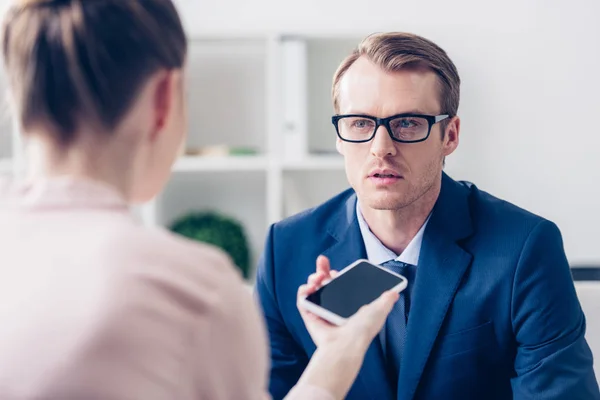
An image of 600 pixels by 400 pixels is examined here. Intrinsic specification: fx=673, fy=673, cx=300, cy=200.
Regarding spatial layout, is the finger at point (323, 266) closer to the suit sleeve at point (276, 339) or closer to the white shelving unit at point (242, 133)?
the suit sleeve at point (276, 339)

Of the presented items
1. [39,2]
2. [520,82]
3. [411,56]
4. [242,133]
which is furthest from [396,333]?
[520,82]

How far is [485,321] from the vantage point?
136cm

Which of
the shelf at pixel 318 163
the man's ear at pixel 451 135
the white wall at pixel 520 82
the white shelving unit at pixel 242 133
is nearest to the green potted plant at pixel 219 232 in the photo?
the white shelving unit at pixel 242 133

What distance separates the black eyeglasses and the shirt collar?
0.62 ft

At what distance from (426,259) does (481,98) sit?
5.18 ft

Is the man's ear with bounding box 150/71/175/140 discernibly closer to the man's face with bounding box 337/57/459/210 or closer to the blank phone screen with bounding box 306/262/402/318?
the blank phone screen with bounding box 306/262/402/318

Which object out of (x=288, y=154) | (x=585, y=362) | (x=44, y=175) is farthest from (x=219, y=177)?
(x=44, y=175)

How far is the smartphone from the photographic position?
3.43ft

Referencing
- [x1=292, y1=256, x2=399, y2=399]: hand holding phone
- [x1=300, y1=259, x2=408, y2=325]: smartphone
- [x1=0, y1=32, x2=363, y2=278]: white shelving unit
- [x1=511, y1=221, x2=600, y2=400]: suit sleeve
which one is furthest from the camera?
[x1=0, y1=32, x2=363, y2=278]: white shelving unit

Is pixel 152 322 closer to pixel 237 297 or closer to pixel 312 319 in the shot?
pixel 237 297

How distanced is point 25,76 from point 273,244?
0.97m

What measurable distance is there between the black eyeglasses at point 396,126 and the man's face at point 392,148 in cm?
1

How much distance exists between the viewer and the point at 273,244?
5.14 ft

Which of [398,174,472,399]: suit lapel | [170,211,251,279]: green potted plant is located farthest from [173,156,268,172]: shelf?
[398,174,472,399]: suit lapel
